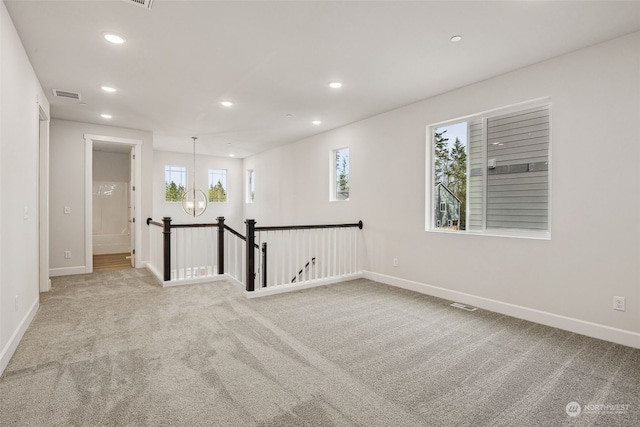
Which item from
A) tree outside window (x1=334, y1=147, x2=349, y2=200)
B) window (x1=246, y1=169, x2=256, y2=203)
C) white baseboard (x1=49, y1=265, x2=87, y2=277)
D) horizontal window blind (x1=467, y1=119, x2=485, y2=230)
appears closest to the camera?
horizontal window blind (x1=467, y1=119, x2=485, y2=230)

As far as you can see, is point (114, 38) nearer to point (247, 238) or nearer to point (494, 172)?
point (247, 238)

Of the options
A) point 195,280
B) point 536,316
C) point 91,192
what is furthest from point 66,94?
point 536,316

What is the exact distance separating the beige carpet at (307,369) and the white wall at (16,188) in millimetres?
270

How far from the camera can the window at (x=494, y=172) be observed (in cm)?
345

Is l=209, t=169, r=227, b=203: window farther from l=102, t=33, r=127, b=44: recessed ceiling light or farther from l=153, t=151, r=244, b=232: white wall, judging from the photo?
l=102, t=33, r=127, b=44: recessed ceiling light

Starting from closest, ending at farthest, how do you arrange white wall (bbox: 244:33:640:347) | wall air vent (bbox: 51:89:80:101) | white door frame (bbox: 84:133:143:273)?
1. white wall (bbox: 244:33:640:347)
2. wall air vent (bbox: 51:89:80:101)
3. white door frame (bbox: 84:133:143:273)

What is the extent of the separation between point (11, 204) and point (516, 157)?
4.86m

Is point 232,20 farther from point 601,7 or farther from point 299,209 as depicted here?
point 299,209

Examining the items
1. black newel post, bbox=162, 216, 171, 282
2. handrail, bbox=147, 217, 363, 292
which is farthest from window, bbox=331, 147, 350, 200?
black newel post, bbox=162, 216, 171, 282

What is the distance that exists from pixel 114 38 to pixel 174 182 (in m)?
6.37

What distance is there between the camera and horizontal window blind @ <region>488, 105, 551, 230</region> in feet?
11.2

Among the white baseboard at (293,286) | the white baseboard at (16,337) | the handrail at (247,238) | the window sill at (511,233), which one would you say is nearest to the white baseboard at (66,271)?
the handrail at (247,238)

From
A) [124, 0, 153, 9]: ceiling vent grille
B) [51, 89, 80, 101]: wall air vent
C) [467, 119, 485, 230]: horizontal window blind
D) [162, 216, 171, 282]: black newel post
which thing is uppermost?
[51, 89, 80, 101]: wall air vent

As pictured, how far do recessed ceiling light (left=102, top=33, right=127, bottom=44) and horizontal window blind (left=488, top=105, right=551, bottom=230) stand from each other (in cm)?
394
